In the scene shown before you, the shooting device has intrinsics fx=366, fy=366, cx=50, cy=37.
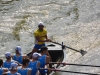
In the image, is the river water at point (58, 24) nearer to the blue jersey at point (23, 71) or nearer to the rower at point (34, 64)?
the rower at point (34, 64)

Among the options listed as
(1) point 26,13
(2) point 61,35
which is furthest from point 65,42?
(1) point 26,13

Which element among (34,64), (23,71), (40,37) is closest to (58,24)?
(40,37)

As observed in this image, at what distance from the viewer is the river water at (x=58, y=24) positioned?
23312 mm

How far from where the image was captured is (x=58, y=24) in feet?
94.5

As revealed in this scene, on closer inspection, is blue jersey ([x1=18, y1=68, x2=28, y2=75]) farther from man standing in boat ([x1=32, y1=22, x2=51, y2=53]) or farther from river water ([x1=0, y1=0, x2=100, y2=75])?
river water ([x1=0, y1=0, x2=100, y2=75])

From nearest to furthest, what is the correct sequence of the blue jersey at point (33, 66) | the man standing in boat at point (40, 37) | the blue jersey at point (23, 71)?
the blue jersey at point (23, 71) < the blue jersey at point (33, 66) < the man standing in boat at point (40, 37)

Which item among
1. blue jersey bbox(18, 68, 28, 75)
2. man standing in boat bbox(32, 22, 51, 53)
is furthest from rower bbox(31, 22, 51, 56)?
blue jersey bbox(18, 68, 28, 75)

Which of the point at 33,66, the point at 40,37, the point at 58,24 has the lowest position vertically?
the point at 58,24

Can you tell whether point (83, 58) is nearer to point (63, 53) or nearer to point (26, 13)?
point (63, 53)

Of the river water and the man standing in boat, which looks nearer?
the man standing in boat

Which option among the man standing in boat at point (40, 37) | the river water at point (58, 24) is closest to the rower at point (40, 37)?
the man standing in boat at point (40, 37)

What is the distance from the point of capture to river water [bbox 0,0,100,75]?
76.5 ft

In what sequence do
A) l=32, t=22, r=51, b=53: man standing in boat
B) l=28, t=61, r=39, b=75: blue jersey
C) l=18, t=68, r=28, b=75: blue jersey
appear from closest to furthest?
l=18, t=68, r=28, b=75: blue jersey, l=28, t=61, r=39, b=75: blue jersey, l=32, t=22, r=51, b=53: man standing in boat

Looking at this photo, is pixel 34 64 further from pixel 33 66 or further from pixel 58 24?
pixel 58 24
